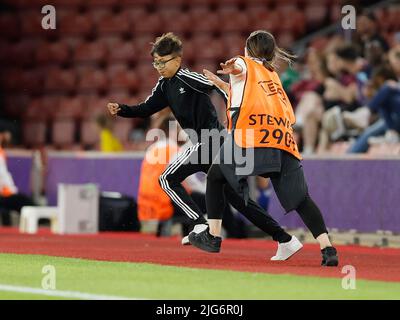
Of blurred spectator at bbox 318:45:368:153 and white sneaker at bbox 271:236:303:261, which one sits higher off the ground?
blurred spectator at bbox 318:45:368:153

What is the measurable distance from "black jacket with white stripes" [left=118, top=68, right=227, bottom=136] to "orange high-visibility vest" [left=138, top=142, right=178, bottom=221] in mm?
3422

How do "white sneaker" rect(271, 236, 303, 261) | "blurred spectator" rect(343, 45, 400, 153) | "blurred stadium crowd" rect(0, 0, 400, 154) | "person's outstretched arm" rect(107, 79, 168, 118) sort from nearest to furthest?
"white sneaker" rect(271, 236, 303, 261) < "person's outstretched arm" rect(107, 79, 168, 118) < "blurred spectator" rect(343, 45, 400, 153) < "blurred stadium crowd" rect(0, 0, 400, 154)

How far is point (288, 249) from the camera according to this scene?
909 cm

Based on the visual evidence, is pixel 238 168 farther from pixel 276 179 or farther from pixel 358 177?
pixel 358 177

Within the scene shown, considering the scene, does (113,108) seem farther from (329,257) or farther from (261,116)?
(329,257)

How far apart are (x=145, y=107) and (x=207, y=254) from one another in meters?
1.38

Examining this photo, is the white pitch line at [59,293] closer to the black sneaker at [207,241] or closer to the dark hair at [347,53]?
the black sneaker at [207,241]

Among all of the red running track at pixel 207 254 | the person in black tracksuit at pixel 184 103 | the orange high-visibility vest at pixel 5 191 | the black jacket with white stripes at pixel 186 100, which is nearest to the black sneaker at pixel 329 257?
the red running track at pixel 207 254

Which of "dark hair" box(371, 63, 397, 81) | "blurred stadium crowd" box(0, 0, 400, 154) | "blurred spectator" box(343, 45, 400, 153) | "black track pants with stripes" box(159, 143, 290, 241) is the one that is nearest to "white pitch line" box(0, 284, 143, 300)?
"black track pants with stripes" box(159, 143, 290, 241)

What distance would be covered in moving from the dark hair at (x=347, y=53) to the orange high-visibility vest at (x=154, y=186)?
2.58 m

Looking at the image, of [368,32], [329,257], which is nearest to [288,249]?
[329,257]

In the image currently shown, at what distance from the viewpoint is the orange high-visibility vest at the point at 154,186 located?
Result: 13.6 metres

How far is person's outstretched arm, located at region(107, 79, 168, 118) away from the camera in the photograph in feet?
32.0

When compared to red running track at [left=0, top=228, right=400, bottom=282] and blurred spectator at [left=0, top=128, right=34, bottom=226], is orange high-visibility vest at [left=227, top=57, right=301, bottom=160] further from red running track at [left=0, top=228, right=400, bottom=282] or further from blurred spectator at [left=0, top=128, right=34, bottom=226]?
blurred spectator at [left=0, top=128, right=34, bottom=226]
